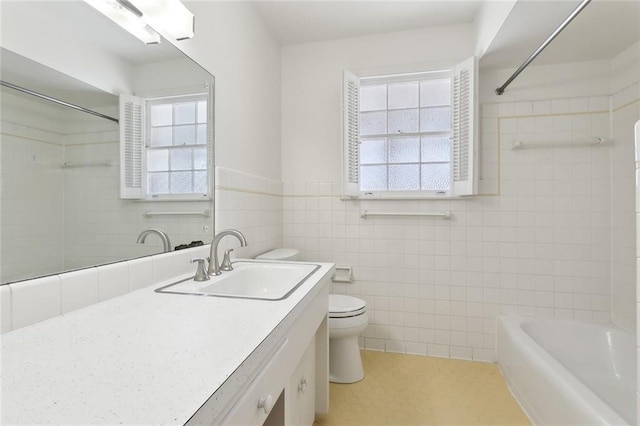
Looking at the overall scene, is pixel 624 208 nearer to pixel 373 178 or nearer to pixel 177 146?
pixel 373 178

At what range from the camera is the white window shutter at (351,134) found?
2291 mm

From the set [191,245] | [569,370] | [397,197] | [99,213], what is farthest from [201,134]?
[569,370]

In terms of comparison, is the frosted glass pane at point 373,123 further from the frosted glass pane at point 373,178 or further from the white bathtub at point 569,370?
the white bathtub at point 569,370

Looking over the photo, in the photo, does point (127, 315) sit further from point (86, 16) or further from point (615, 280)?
point (615, 280)

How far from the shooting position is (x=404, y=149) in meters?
2.41

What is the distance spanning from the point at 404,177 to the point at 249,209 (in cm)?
128

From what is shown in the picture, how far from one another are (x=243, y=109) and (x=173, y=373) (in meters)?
1.73

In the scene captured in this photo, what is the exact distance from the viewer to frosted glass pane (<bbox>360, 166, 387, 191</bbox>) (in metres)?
2.45

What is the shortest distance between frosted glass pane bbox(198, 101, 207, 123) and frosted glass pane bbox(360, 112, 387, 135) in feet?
4.52

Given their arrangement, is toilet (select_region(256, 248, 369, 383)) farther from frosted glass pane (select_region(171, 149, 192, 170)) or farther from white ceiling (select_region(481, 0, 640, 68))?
white ceiling (select_region(481, 0, 640, 68))

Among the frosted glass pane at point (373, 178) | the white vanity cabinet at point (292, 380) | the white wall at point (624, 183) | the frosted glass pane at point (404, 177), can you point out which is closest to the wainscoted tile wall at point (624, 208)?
the white wall at point (624, 183)

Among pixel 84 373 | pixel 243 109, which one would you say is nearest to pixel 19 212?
pixel 84 373

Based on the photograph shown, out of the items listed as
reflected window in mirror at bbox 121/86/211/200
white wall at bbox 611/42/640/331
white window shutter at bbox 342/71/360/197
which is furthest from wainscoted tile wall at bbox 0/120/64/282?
white wall at bbox 611/42/640/331

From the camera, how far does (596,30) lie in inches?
70.5
